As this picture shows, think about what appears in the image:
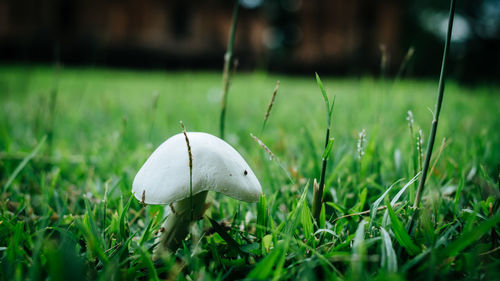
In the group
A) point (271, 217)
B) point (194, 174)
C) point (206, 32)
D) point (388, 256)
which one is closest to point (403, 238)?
point (388, 256)

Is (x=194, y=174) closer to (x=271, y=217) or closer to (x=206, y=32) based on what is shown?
(x=271, y=217)

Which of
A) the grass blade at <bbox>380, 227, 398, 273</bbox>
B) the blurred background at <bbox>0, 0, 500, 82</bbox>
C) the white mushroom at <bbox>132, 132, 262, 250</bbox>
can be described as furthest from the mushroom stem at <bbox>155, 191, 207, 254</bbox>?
the blurred background at <bbox>0, 0, 500, 82</bbox>

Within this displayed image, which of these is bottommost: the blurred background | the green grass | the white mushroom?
the green grass

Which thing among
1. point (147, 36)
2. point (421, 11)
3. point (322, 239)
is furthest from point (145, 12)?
point (421, 11)

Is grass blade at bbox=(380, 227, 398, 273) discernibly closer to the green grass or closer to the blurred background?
the green grass

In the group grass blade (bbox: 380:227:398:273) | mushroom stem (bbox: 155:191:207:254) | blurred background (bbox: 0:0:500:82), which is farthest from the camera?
blurred background (bbox: 0:0:500:82)

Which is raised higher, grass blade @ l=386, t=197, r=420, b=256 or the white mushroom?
the white mushroom

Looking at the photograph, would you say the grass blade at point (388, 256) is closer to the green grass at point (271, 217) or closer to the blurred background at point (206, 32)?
the green grass at point (271, 217)

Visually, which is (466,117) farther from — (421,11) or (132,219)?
(421,11)
